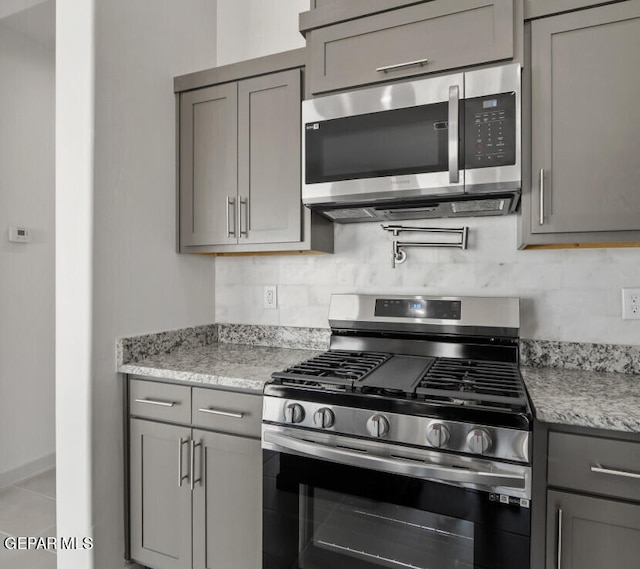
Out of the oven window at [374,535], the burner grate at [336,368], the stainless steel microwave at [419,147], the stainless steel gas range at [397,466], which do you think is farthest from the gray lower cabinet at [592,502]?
the stainless steel microwave at [419,147]

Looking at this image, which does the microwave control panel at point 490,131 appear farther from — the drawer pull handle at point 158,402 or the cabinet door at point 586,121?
the drawer pull handle at point 158,402

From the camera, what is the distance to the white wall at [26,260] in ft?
8.53

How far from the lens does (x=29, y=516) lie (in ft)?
7.44

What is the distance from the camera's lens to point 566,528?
3.76 ft

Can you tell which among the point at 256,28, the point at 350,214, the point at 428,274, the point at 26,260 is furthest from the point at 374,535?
the point at 26,260

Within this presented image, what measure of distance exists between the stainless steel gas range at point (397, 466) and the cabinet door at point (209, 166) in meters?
0.86

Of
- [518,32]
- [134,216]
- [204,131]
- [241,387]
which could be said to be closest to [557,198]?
[518,32]

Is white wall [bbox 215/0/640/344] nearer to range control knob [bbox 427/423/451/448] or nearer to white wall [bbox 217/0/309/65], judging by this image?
white wall [bbox 217/0/309/65]

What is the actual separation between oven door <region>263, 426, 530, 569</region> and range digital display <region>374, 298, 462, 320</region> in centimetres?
73

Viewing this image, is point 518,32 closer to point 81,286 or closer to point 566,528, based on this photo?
point 566,528

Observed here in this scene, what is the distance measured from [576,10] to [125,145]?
1.73 m

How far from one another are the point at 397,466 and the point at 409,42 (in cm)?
144

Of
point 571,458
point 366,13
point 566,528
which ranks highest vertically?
point 366,13

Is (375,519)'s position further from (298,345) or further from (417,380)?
(298,345)
